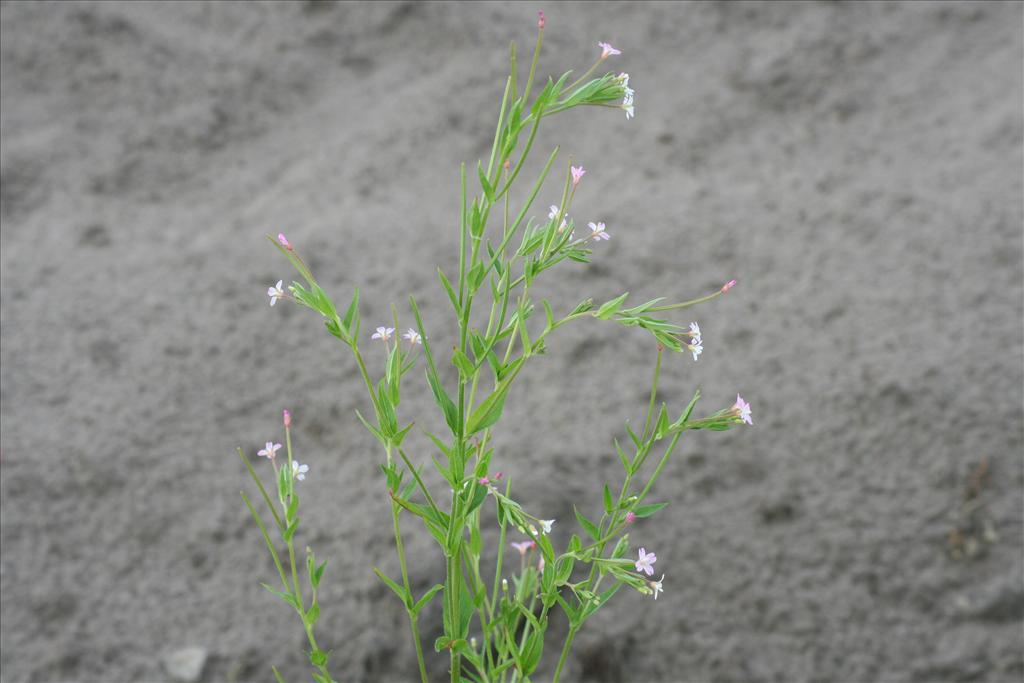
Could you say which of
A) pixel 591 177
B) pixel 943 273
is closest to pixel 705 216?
pixel 591 177

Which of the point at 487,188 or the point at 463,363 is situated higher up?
the point at 487,188

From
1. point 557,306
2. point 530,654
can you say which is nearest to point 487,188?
point 530,654

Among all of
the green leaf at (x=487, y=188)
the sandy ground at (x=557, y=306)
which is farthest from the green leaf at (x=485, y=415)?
the sandy ground at (x=557, y=306)

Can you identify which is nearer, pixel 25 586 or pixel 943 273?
pixel 25 586

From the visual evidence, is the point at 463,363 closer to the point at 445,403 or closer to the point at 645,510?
the point at 445,403

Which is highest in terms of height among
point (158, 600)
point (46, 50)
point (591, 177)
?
point (46, 50)

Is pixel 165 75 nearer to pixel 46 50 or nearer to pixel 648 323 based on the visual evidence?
pixel 46 50
